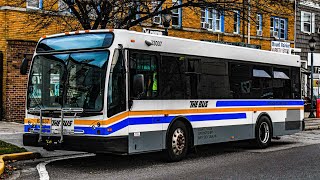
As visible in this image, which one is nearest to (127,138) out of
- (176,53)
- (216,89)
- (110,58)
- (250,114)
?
(110,58)

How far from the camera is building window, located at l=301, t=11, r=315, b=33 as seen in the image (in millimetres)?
36781

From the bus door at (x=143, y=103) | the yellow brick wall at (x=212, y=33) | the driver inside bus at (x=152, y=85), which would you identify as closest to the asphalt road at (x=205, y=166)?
the bus door at (x=143, y=103)

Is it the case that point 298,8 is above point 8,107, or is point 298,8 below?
above

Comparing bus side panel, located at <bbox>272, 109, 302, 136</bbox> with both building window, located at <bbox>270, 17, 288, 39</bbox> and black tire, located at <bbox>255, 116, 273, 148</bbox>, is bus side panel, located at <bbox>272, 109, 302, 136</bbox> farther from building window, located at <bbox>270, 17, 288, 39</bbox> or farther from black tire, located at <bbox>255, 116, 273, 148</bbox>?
building window, located at <bbox>270, 17, 288, 39</bbox>

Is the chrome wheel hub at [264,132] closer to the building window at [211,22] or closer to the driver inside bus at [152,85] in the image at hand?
the driver inside bus at [152,85]

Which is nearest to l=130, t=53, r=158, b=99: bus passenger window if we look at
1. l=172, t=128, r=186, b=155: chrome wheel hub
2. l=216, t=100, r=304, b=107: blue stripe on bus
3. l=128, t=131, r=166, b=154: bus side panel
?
l=128, t=131, r=166, b=154: bus side panel

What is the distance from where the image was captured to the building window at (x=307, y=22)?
1448 inches

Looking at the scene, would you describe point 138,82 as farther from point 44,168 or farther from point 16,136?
point 16,136

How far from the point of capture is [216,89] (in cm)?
1287

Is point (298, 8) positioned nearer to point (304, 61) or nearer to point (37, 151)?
point (304, 61)

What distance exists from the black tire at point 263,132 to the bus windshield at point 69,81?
611 cm

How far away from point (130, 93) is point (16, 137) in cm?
659

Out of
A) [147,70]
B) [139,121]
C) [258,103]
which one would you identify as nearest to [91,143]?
[139,121]

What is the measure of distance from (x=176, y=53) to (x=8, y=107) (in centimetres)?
1131
